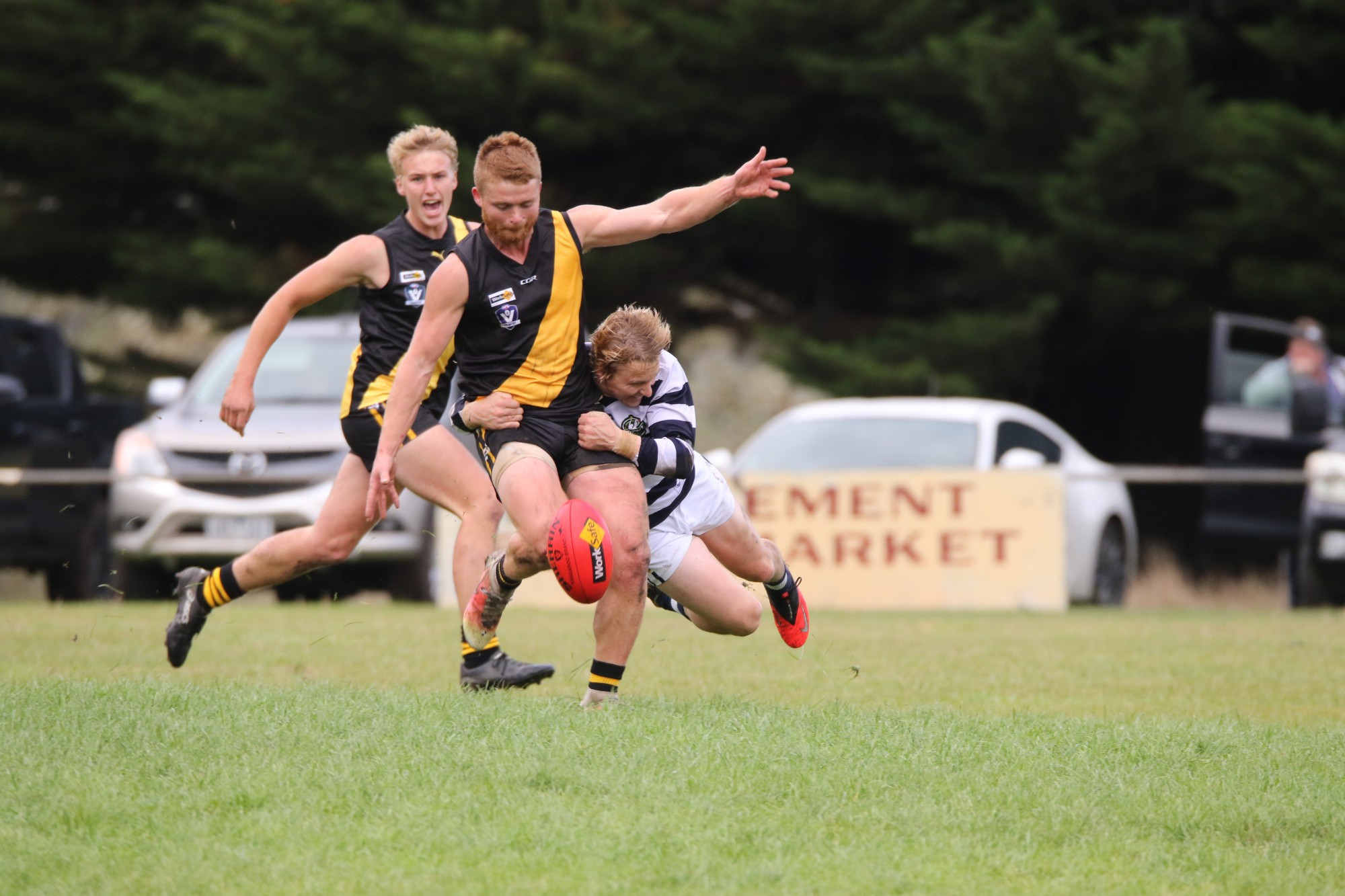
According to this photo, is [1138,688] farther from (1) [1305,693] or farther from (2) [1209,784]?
(2) [1209,784]

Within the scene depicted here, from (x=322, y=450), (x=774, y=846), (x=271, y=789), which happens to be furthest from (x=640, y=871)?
(x=322, y=450)

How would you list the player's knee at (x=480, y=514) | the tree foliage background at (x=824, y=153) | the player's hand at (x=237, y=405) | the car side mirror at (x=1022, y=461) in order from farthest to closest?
the tree foliage background at (x=824, y=153), the car side mirror at (x=1022, y=461), the player's knee at (x=480, y=514), the player's hand at (x=237, y=405)

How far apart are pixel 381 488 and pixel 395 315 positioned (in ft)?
3.37

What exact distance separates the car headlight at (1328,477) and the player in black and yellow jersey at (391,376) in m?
7.73

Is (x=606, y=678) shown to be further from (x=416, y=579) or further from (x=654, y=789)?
(x=416, y=579)

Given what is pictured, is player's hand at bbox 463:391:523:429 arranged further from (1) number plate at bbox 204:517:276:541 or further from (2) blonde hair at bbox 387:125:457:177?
(1) number plate at bbox 204:517:276:541

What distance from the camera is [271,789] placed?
191 inches

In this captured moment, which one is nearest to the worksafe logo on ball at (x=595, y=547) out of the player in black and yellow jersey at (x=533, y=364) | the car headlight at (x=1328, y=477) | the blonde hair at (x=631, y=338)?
the player in black and yellow jersey at (x=533, y=364)

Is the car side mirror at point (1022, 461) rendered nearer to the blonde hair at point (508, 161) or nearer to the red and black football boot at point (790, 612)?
the red and black football boot at point (790, 612)

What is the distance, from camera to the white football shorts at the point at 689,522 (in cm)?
671

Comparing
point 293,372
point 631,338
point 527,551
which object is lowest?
point 527,551

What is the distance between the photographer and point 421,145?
7.37m

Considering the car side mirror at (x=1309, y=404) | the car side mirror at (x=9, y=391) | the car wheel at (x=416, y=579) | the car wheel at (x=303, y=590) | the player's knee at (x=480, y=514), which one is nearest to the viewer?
the player's knee at (x=480, y=514)

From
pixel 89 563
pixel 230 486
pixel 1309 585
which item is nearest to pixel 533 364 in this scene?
pixel 230 486
